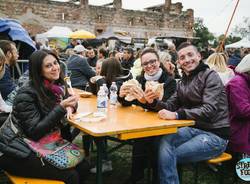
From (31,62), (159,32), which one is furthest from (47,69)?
(159,32)

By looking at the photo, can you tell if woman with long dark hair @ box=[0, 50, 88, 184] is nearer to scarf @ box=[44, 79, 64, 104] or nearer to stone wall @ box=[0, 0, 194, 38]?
scarf @ box=[44, 79, 64, 104]

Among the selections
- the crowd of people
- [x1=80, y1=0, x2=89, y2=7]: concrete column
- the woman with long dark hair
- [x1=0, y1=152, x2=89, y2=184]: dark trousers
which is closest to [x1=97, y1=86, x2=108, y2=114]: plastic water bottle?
the crowd of people

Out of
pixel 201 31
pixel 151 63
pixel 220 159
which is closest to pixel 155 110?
pixel 151 63

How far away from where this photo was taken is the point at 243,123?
10.9 feet

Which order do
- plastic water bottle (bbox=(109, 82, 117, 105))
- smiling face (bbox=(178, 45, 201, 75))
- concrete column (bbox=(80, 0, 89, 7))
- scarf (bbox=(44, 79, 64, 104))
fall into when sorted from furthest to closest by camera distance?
1. concrete column (bbox=(80, 0, 89, 7))
2. plastic water bottle (bbox=(109, 82, 117, 105))
3. smiling face (bbox=(178, 45, 201, 75))
4. scarf (bbox=(44, 79, 64, 104))

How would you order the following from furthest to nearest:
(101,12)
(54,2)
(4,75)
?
(101,12)
(54,2)
(4,75)

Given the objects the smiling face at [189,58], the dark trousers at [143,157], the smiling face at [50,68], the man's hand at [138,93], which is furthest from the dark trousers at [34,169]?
the smiling face at [189,58]

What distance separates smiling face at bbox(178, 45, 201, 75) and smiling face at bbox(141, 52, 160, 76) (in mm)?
344

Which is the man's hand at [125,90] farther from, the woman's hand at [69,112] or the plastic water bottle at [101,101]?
the woman's hand at [69,112]

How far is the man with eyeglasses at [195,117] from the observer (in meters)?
2.94

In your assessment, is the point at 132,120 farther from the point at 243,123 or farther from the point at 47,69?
the point at 243,123

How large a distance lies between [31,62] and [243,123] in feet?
6.88

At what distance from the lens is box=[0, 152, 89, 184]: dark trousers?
2.50m

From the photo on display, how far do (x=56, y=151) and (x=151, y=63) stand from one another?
1.51 metres
